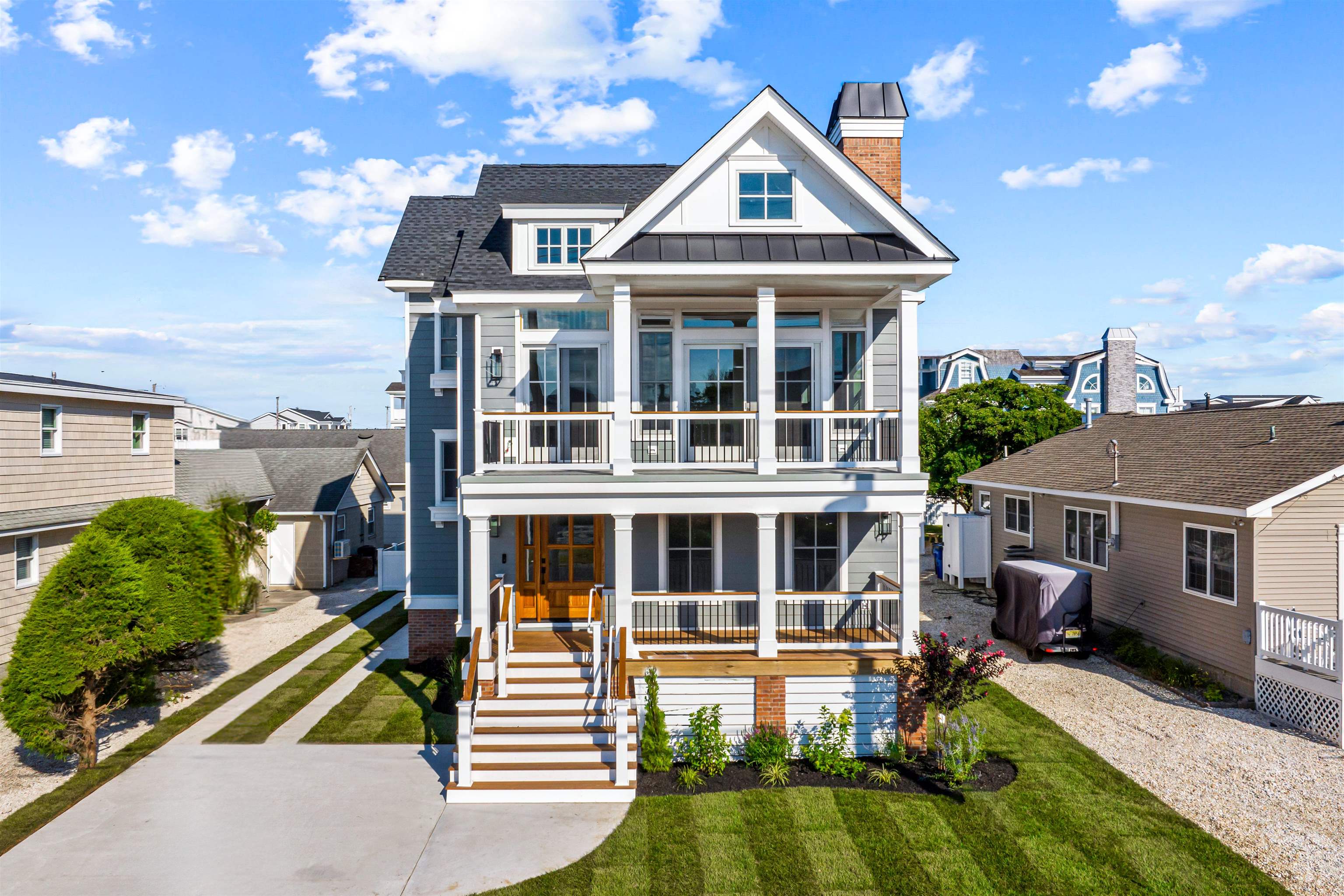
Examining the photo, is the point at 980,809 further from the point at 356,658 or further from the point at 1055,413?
the point at 1055,413

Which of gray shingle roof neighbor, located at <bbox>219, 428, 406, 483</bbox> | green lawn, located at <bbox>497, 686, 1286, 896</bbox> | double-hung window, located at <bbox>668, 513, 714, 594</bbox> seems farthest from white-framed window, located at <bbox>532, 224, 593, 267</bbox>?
gray shingle roof neighbor, located at <bbox>219, 428, 406, 483</bbox>

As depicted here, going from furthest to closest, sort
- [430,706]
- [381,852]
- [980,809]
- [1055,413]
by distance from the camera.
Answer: [1055,413]
[430,706]
[980,809]
[381,852]

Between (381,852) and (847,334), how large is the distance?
413 inches

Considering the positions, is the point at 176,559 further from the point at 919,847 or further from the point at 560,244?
the point at 919,847

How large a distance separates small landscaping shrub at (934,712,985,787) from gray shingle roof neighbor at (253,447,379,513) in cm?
2118

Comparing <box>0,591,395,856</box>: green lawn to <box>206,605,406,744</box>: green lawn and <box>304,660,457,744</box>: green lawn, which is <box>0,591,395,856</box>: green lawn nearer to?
<box>206,605,406,744</box>: green lawn

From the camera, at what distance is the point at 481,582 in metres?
11.1

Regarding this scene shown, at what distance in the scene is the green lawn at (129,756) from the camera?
9.02m

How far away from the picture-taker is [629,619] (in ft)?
36.2

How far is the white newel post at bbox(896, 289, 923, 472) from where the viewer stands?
37.0ft

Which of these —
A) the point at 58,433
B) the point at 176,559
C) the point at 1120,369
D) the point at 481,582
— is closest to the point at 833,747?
the point at 481,582

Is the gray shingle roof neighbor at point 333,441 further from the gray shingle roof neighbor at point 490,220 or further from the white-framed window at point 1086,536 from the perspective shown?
the white-framed window at point 1086,536

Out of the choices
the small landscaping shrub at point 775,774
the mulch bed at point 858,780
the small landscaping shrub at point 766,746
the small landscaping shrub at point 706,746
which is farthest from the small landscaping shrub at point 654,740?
the small landscaping shrub at point 775,774

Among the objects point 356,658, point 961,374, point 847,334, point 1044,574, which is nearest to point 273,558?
point 356,658
